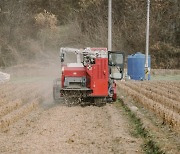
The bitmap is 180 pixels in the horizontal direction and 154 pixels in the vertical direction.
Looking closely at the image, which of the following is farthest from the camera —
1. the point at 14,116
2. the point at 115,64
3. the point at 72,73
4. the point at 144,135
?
the point at 115,64

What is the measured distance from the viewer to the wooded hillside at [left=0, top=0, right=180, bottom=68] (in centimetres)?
5100

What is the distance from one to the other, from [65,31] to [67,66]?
38.2m

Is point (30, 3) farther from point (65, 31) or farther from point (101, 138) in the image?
point (101, 138)

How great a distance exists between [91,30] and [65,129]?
43.2 metres

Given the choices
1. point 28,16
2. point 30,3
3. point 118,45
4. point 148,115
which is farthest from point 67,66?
point 30,3

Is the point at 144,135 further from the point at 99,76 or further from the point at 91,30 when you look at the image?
the point at 91,30

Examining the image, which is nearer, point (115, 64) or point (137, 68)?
point (115, 64)

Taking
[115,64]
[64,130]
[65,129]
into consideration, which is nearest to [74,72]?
[115,64]

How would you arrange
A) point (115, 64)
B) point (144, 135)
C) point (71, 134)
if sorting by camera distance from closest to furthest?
point (144, 135)
point (71, 134)
point (115, 64)

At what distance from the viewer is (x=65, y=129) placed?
12.0m

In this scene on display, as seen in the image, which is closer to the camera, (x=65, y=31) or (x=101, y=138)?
(x=101, y=138)

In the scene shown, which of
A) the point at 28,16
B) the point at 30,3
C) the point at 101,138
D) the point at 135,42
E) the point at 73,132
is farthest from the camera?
the point at 30,3

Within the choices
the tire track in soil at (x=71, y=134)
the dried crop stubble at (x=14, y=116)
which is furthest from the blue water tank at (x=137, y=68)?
the tire track in soil at (x=71, y=134)

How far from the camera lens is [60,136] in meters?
Answer: 11.0
